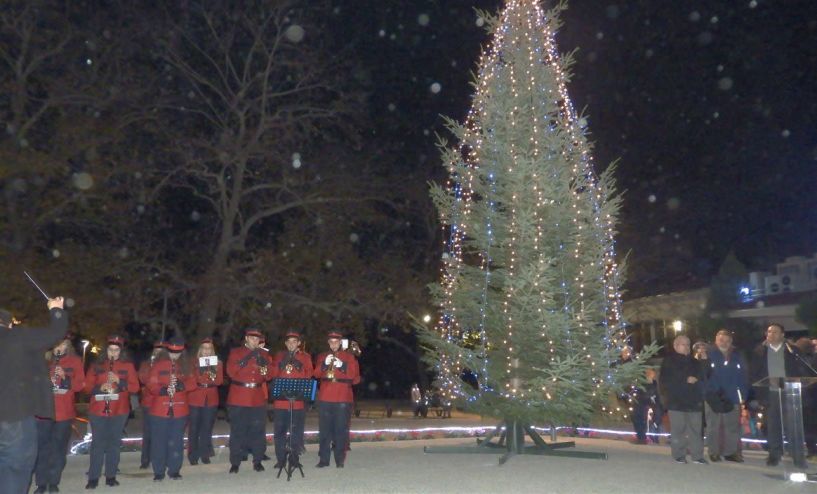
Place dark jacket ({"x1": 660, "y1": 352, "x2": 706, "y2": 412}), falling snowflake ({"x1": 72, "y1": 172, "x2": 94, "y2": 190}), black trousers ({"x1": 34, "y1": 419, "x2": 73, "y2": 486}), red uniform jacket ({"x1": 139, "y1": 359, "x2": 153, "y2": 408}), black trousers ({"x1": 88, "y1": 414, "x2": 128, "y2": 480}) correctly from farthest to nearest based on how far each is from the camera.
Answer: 1. falling snowflake ({"x1": 72, "y1": 172, "x2": 94, "y2": 190})
2. dark jacket ({"x1": 660, "y1": 352, "x2": 706, "y2": 412})
3. red uniform jacket ({"x1": 139, "y1": 359, "x2": 153, "y2": 408})
4. black trousers ({"x1": 88, "y1": 414, "x2": 128, "y2": 480})
5. black trousers ({"x1": 34, "y1": 419, "x2": 73, "y2": 486})

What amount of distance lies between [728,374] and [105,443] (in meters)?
8.77

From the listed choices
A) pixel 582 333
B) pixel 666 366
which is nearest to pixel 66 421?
pixel 582 333

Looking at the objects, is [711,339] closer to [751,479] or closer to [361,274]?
[361,274]

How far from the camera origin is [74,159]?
24359 millimetres

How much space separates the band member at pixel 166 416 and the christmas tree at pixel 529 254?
413 centimetres

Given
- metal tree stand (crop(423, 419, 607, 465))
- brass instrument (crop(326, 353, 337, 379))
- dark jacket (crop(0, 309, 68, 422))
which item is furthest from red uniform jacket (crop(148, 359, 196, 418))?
metal tree stand (crop(423, 419, 607, 465))

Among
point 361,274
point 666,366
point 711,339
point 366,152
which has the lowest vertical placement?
point 666,366

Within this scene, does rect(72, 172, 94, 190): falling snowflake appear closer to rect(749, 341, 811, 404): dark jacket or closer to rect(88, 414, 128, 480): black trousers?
rect(88, 414, 128, 480): black trousers

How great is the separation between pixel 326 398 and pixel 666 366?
4931mm

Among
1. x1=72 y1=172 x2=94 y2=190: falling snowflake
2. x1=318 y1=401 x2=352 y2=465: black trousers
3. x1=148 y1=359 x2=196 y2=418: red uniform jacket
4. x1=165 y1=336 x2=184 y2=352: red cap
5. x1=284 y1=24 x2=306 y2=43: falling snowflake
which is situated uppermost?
x1=284 y1=24 x2=306 y2=43: falling snowflake

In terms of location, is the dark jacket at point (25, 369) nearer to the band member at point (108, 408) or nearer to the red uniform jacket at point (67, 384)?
the red uniform jacket at point (67, 384)

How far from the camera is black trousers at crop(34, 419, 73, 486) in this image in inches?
419

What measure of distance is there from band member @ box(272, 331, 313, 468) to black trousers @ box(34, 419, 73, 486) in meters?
2.75

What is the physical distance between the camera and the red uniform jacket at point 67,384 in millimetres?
10938
